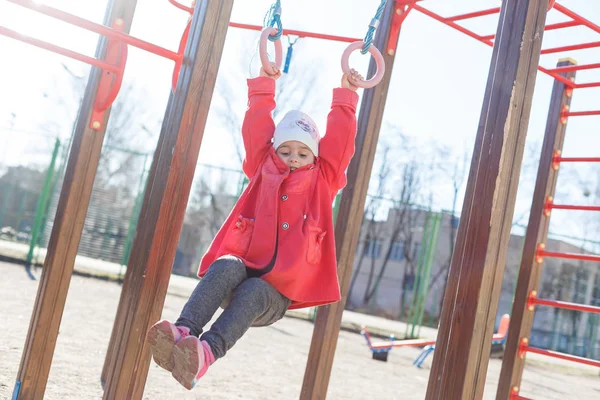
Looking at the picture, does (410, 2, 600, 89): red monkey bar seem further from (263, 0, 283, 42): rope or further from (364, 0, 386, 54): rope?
(263, 0, 283, 42): rope

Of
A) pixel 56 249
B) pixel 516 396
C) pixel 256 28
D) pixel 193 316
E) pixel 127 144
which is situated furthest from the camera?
pixel 127 144

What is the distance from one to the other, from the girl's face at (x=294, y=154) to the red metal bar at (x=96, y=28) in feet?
1.85

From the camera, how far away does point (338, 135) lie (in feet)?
8.55

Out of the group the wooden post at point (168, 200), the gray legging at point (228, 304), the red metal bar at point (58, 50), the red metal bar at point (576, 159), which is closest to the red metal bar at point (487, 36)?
the red metal bar at point (576, 159)

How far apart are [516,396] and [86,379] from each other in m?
2.67

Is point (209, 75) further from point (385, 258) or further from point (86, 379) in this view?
point (385, 258)

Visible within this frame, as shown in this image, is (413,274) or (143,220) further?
(413,274)

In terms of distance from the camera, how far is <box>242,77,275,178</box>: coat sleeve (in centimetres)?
260

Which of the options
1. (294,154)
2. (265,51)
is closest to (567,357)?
(294,154)

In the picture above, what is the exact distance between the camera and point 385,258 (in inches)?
876

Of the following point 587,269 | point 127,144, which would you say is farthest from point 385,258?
point 127,144

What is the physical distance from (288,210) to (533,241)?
7.99 feet

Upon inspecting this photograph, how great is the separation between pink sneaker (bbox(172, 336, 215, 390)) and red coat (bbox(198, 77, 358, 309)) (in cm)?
51

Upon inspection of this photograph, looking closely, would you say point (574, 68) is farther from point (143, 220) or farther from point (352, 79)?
point (143, 220)
